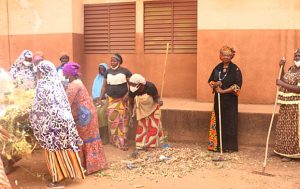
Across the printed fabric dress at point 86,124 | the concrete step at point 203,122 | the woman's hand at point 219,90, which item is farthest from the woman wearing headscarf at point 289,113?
the printed fabric dress at point 86,124

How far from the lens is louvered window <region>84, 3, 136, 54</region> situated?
30.9 ft

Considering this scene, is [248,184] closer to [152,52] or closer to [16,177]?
[16,177]

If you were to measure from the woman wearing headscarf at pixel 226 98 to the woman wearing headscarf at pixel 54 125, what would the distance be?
2.56 meters

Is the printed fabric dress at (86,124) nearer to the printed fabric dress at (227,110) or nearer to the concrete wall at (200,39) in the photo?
the printed fabric dress at (227,110)

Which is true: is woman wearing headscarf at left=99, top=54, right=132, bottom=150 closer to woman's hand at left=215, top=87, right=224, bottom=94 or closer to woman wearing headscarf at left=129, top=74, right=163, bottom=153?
woman wearing headscarf at left=129, top=74, right=163, bottom=153

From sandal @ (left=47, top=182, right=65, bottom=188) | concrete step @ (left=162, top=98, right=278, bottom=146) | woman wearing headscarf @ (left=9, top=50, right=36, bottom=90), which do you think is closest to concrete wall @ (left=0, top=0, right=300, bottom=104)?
concrete step @ (left=162, top=98, right=278, bottom=146)

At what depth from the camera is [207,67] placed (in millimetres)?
8102

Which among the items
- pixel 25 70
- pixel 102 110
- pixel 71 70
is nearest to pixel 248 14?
pixel 102 110

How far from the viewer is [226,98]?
22.0ft

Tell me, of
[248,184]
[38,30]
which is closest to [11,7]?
[38,30]

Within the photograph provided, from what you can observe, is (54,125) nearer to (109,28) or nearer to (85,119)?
(85,119)

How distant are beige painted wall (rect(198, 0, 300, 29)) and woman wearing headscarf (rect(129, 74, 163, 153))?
84.5 inches

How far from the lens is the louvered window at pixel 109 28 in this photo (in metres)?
9.41

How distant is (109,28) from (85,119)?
175 inches
